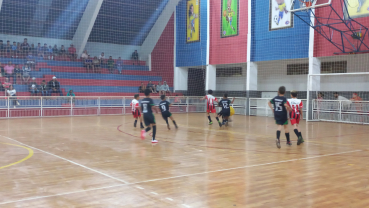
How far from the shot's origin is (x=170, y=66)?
2869cm

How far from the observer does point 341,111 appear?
17.1 metres

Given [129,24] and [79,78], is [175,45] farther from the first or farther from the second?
[79,78]

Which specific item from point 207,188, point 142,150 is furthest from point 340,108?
point 207,188

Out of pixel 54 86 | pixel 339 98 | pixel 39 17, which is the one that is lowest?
pixel 339 98

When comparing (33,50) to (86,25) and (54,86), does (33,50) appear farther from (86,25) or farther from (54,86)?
(54,86)

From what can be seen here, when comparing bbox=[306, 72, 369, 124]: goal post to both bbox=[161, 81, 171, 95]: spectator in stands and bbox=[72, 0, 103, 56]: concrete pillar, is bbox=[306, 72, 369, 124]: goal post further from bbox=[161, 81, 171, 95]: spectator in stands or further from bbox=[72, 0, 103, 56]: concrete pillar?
bbox=[72, 0, 103, 56]: concrete pillar

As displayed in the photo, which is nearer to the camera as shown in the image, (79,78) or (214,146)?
(214,146)

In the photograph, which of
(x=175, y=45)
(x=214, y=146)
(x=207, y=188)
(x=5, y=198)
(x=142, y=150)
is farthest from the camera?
(x=175, y=45)

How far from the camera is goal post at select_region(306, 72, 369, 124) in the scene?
16.6 meters

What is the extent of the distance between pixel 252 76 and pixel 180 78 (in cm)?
724

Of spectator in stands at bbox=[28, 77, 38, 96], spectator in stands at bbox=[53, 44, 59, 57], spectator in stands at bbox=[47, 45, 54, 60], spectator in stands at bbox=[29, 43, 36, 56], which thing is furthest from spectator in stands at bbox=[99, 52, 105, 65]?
spectator in stands at bbox=[28, 77, 38, 96]

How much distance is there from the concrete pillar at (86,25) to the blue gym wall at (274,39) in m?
10.9

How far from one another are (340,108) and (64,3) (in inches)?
786

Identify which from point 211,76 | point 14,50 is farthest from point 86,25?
point 211,76
